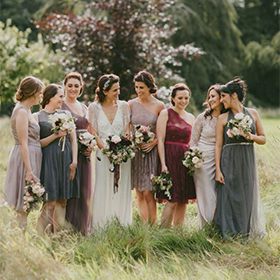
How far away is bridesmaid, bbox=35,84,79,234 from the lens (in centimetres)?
568

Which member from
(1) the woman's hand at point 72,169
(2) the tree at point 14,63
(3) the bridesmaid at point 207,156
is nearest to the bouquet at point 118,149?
(1) the woman's hand at point 72,169

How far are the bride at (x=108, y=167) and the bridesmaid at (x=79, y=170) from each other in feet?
0.36

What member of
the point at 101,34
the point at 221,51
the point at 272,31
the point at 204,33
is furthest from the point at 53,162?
the point at 272,31

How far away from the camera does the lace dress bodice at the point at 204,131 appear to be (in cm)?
619

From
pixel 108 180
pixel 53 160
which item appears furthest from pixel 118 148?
pixel 53 160

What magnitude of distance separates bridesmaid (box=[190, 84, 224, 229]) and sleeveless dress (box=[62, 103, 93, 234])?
4.74 ft

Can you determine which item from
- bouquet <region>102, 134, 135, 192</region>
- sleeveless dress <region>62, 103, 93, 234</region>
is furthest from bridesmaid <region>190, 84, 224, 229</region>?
sleeveless dress <region>62, 103, 93, 234</region>

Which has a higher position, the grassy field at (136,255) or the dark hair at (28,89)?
the dark hair at (28,89)

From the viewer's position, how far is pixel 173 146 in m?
6.34

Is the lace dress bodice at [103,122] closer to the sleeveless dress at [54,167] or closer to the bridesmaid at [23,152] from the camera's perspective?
the sleeveless dress at [54,167]

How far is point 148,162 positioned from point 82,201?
1043 mm

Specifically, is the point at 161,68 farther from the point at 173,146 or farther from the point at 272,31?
the point at 272,31

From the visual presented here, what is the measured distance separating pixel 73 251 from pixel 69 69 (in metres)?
9.32

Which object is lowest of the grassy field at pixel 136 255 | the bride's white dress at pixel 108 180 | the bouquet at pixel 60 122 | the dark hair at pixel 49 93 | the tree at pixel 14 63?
the grassy field at pixel 136 255
